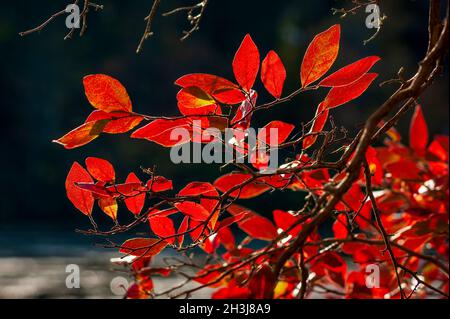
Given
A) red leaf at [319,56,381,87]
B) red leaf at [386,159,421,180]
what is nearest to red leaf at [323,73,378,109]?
red leaf at [319,56,381,87]

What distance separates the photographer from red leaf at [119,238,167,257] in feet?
1.68

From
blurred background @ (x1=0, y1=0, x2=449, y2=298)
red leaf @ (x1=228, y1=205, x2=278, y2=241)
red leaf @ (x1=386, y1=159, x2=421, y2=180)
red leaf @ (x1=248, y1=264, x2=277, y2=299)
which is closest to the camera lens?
red leaf @ (x1=248, y1=264, x2=277, y2=299)

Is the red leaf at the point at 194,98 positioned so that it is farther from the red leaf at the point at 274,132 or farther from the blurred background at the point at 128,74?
the blurred background at the point at 128,74

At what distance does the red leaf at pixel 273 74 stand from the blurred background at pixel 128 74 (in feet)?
15.7

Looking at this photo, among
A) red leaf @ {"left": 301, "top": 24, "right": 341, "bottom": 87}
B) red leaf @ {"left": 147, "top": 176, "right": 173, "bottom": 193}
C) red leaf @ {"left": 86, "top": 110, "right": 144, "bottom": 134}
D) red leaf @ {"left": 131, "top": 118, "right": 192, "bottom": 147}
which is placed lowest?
red leaf @ {"left": 147, "top": 176, "right": 173, "bottom": 193}

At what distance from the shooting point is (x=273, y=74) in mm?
510

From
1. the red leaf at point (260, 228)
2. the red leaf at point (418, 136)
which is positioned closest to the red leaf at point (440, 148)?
the red leaf at point (418, 136)

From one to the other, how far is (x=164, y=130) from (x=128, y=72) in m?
6.33

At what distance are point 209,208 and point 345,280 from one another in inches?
15.4

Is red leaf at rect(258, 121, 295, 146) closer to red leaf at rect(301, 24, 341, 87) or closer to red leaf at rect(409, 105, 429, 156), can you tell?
red leaf at rect(301, 24, 341, 87)

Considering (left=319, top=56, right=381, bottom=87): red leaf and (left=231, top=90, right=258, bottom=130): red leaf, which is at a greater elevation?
(left=319, top=56, right=381, bottom=87): red leaf

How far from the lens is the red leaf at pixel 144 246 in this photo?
51cm

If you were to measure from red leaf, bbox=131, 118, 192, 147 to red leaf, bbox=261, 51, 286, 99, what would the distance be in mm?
62

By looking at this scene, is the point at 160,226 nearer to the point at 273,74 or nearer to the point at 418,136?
the point at 273,74
